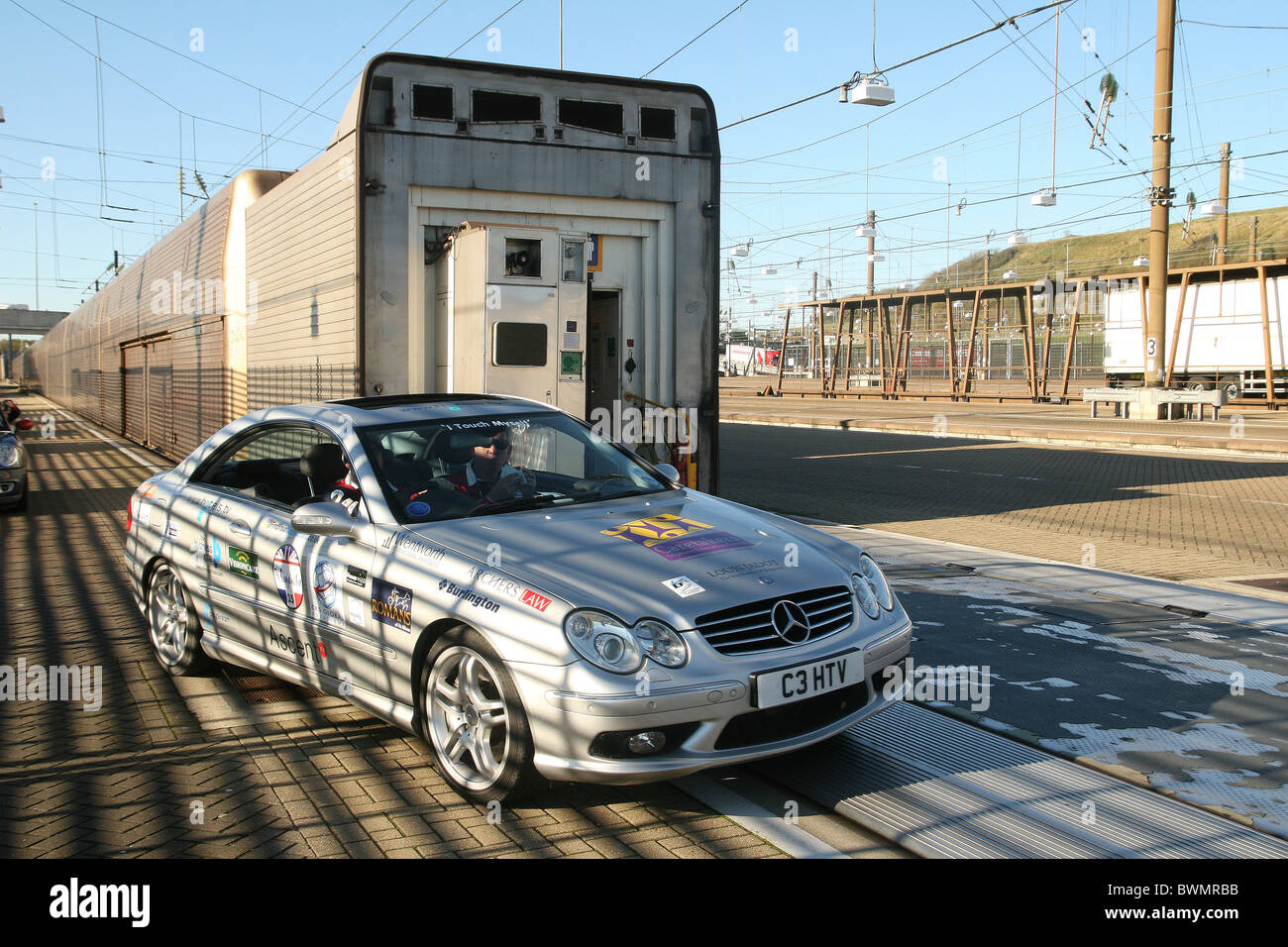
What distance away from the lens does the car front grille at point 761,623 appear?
12.6ft

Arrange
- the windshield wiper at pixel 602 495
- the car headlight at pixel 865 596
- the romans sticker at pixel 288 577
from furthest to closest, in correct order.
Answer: the windshield wiper at pixel 602 495 → the romans sticker at pixel 288 577 → the car headlight at pixel 865 596

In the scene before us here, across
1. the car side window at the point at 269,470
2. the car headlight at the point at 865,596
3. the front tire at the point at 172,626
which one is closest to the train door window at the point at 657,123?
the car side window at the point at 269,470

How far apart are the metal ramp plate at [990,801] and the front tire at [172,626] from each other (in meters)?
3.11

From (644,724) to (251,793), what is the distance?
1.69m

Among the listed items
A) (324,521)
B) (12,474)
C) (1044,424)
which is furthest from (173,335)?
(1044,424)

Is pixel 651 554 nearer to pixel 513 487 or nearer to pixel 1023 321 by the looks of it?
pixel 513 487

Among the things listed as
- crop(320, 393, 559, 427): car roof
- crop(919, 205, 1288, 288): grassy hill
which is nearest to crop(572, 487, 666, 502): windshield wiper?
crop(320, 393, 559, 427): car roof

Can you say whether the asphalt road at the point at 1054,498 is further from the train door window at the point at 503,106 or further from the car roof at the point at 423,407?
the car roof at the point at 423,407

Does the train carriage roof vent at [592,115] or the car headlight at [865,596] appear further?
the train carriage roof vent at [592,115]

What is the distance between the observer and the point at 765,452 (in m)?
21.8

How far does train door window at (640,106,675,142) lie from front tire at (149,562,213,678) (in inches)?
243
